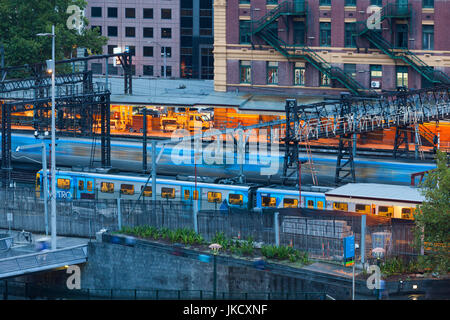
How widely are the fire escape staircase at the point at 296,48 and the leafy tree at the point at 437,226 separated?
110 feet

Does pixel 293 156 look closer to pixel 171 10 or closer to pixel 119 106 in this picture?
pixel 119 106

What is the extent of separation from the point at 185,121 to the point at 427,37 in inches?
779

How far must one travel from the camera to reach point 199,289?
37562 mm

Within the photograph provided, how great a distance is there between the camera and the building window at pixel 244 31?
235 feet

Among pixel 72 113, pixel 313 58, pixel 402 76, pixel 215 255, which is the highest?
pixel 313 58

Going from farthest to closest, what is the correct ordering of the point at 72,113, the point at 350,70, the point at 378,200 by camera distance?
the point at 350,70 < the point at 72,113 < the point at 378,200

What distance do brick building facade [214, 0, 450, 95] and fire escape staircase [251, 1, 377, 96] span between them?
2.8 inches

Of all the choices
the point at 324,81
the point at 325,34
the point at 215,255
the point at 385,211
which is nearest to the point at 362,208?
the point at 385,211

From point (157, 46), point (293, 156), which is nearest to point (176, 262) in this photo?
point (293, 156)

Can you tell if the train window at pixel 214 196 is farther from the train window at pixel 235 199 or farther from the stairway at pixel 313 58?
the stairway at pixel 313 58

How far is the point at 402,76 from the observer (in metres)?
68.4

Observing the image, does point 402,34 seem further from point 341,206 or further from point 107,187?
point 341,206

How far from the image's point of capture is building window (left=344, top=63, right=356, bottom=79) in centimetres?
6950

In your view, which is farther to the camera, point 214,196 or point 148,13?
point 148,13
